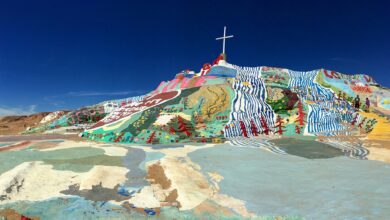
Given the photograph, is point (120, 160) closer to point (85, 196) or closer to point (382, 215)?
point (85, 196)

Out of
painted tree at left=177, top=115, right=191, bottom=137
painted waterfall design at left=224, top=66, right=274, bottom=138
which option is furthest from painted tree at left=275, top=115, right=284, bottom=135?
painted tree at left=177, top=115, right=191, bottom=137

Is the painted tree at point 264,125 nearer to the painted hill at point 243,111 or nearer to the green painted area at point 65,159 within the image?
the painted hill at point 243,111

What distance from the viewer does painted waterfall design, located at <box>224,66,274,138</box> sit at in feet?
44.1

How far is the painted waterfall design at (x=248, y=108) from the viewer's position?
13430 millimetres

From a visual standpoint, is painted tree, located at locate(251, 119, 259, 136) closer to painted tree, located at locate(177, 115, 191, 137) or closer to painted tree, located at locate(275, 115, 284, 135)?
painted tree, located at locate(275, 115, 284, 135)

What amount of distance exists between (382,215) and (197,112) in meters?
10.8

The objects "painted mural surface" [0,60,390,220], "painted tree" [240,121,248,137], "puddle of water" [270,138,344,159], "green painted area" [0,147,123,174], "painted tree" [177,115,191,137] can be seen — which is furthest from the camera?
"painted tree" [240,121,248,137]

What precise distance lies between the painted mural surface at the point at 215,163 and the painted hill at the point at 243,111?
0.26 feet

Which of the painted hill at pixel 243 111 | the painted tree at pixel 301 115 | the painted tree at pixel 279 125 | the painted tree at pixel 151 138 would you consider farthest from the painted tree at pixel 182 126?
the painted tree at pixel 301 115

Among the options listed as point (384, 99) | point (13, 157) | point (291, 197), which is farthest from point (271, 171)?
point (384, 99)

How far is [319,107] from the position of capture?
1539 centimetres

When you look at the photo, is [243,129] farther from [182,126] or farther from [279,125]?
[182,126]

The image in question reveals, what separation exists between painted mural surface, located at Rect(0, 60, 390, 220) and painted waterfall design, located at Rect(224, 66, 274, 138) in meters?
0.06

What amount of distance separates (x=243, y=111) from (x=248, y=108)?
1.39 feet
